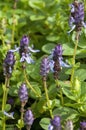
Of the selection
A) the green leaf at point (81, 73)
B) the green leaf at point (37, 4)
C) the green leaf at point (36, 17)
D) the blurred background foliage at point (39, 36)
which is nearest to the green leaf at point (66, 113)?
the blurred background foliage at point (39, 36)

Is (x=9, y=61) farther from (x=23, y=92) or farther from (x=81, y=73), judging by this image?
(x=81, y=73)

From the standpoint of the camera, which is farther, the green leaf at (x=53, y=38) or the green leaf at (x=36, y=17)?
the green leaf at (x=36, y=17)

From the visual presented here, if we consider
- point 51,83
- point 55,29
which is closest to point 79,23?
point 51,83

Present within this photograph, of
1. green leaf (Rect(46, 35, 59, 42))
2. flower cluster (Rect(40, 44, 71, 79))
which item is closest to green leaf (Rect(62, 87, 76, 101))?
flower cluster (Rect(40, 44, 71, 79))

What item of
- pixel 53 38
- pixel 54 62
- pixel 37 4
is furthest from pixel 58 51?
pixel 37 4

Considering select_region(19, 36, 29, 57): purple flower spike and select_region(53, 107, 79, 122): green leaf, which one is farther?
select_region(53, 107, 79, 122): green leaf

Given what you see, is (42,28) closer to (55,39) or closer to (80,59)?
(55,39)

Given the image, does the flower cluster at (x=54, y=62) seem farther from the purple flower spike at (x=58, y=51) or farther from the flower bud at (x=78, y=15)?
the flower bud at (x=78, y=15)

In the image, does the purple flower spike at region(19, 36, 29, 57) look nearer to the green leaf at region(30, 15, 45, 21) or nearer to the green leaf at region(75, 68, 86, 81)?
the green leaf at region(75, 68, 86, 81)

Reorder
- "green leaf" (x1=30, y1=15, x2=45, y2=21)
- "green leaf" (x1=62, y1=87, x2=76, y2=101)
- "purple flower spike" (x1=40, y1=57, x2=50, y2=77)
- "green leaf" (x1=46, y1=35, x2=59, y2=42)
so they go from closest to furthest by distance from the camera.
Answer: "purple flower spike" (x1=40, y1=57, x2=50, y2=77)
"green leaf" (x1=62, y1=87, x2=76, y2=101)
"green leaf" (x1=46, y1=35, x2=59, y2=42)
"green leaf" (x1=30, y1=15, x2=45, y2=21)

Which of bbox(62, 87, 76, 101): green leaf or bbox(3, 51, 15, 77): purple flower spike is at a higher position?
bbox(3, 51, 15, 77): purple flower spike
